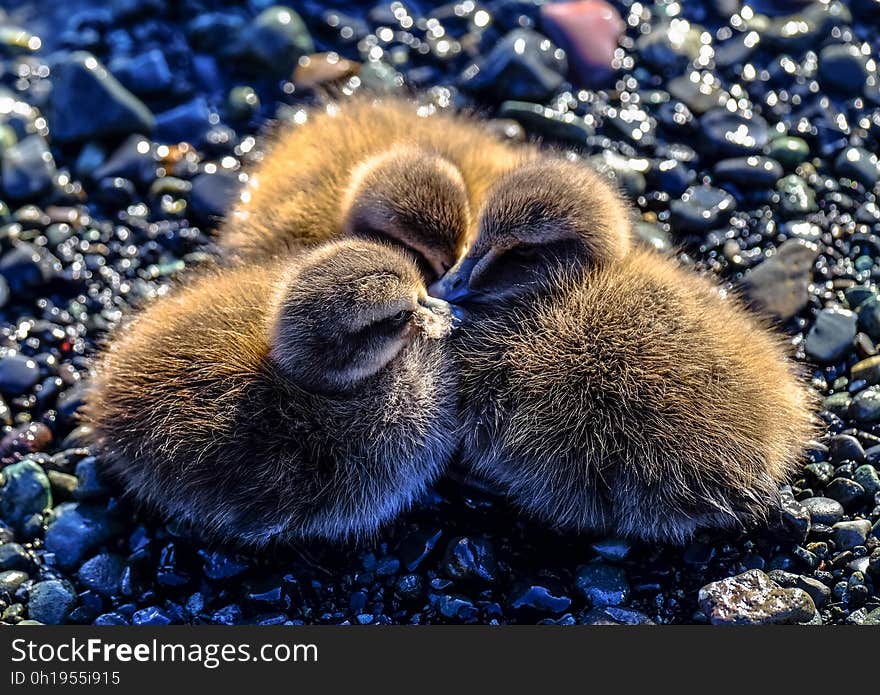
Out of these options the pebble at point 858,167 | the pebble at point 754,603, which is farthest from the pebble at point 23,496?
the pebble at point 858,167

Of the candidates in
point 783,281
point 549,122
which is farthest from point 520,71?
point 783,281

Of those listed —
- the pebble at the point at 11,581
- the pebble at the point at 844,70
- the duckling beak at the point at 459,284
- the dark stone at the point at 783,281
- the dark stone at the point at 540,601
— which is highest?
the pebble at the point at 844,70

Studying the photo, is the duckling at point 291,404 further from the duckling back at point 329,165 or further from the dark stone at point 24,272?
the dark stone at point 24,272

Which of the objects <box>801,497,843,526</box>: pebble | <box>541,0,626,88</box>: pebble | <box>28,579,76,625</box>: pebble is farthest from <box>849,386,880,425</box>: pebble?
<box>28,579,76,625</box>: pebble

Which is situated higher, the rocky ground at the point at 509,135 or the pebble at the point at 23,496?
the rocky ground at the point at 509,135

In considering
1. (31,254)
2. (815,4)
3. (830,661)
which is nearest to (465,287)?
(830,661)

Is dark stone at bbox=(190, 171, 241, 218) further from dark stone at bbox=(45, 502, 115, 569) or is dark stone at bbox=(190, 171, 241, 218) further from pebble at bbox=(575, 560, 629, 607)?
pebble at bbox=(575, 560, 629, 607)

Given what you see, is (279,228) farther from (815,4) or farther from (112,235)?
(815,4)
